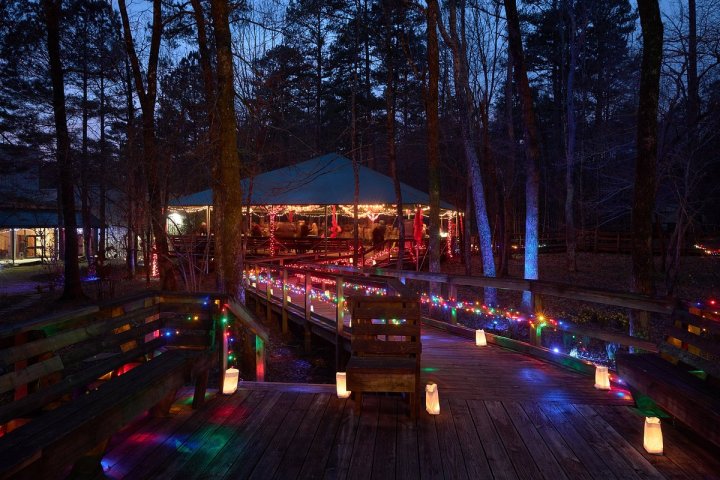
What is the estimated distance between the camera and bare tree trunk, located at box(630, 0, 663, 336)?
6.83 meters

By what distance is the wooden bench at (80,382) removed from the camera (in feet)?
7.32

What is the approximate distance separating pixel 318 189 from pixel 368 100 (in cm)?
759

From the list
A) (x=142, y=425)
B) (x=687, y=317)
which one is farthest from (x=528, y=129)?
(x=142, y=425)

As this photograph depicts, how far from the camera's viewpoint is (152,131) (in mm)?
11812

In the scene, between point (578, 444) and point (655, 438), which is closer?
point (655, 438)

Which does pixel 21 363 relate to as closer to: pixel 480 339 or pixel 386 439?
pixel 386 439

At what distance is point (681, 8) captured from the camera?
10.9 m

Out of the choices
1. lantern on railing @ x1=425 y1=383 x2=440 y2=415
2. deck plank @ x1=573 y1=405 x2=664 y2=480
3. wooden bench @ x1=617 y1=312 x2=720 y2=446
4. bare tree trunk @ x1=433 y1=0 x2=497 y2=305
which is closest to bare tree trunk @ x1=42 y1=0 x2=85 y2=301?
bare tree trunk @ x1=433 y1=0 x2=497 y2=305

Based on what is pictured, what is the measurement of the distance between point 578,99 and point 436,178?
20.1 meters

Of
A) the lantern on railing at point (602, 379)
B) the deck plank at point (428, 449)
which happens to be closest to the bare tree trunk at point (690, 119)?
the lantern on railing at point (602, 379)

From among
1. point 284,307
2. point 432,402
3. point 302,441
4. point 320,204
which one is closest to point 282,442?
point 302,441

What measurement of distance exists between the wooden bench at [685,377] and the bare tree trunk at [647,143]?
10.2 ft

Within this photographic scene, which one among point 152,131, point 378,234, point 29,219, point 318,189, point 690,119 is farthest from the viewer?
point 29,219

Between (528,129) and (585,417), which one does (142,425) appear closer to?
(585,417)
